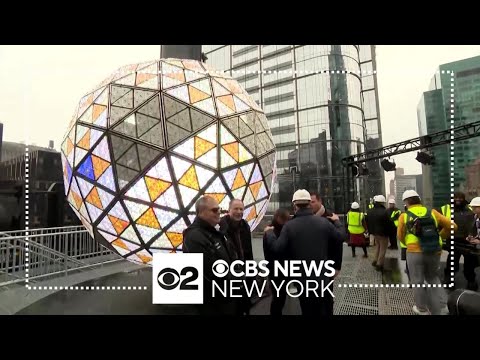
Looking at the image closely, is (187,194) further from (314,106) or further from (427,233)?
(314,106)

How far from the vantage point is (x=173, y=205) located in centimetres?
261

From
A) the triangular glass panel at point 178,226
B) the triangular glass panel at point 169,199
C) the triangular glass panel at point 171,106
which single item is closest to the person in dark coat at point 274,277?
the triangular glass panel at point 178,226

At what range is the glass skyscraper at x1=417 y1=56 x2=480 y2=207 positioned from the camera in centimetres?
298

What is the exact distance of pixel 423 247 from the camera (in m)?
3.12

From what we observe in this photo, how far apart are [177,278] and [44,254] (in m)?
4.06

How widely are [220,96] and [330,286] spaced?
2117mm

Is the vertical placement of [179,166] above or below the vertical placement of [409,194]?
above

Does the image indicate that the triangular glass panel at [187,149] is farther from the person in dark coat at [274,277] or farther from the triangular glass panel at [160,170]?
the person in dark coat at [274,277]

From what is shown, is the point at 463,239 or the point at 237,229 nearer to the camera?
the point at 237,229

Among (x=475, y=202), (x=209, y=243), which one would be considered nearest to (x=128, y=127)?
(x=209, y=243)

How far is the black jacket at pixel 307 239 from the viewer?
2.49m

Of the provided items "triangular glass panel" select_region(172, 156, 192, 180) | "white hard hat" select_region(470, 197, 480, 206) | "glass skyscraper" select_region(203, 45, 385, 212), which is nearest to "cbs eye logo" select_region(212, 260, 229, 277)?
"triangular glass panel" select_region(172, 156, 192, 180)

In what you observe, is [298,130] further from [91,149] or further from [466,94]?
[91,149]

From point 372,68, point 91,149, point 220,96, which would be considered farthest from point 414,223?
point 91,149
